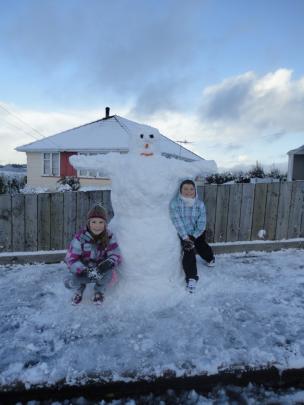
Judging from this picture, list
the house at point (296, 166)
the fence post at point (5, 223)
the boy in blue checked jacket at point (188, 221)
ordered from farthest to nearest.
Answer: the house at point (296, 166) < the fence post at point (5, 223) < the boy in blue checked jacket at point (188, 221)

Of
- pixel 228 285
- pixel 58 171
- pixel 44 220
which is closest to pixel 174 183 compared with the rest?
pixel 228 285

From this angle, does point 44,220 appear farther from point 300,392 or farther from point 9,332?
point 300,392

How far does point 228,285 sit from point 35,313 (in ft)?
6.68

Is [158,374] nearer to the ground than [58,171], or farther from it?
nearer to the ground

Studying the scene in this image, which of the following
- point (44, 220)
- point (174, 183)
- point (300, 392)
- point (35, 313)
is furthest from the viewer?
point (44, 220)

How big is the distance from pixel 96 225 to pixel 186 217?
3.78 feet

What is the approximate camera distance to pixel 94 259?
→ 331cm

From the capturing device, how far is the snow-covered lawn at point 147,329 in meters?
2.31

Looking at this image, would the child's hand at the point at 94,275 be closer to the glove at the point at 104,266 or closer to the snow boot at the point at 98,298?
the glove at the point at 104,266

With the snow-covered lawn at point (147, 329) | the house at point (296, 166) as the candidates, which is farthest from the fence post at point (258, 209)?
the house at point (296, 166)

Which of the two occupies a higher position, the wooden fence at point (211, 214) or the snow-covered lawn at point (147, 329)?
the wooden fence at point (211, 214)

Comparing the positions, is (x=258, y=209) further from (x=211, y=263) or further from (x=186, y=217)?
(x=186, y=217)

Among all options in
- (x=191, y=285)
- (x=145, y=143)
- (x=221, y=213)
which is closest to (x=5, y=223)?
(x=145, y=143)

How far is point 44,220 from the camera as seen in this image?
4555mm
